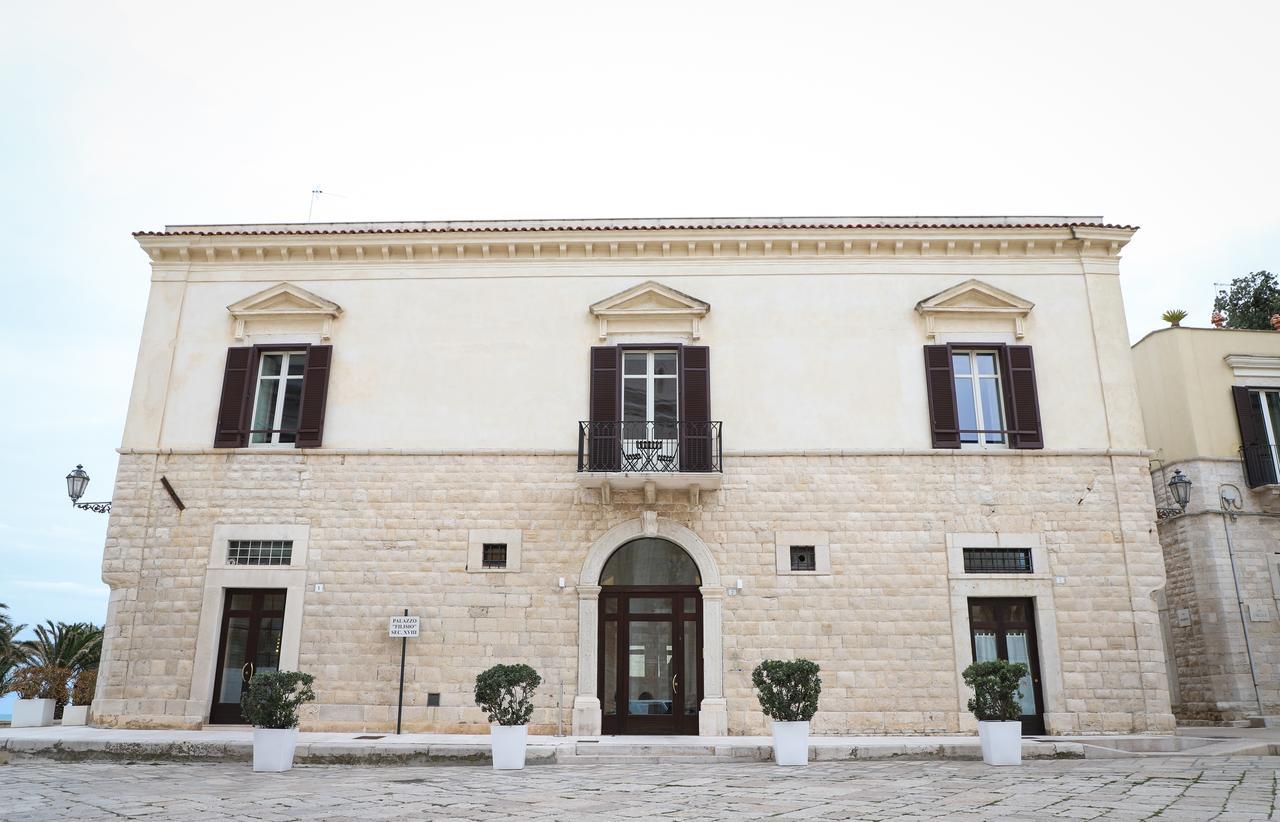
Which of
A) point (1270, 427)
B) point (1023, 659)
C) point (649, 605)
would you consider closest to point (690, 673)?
point (649, 605)

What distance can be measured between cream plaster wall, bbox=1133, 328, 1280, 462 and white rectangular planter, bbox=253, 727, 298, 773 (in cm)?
1616

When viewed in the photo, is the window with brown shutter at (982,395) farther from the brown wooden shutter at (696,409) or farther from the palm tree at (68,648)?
the palm tree at (68,648)

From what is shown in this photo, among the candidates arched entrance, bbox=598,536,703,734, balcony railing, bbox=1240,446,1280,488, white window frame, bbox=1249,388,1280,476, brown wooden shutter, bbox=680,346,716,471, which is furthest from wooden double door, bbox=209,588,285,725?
white window frame, bbox=1249,388,1280,476

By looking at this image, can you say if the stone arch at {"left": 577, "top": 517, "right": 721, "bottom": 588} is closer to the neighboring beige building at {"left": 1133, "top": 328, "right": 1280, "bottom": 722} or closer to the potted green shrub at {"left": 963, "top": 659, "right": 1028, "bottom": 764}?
the potted green shrub at {"left": 963, "top": 659, "right": 1028, "bottom": 764}

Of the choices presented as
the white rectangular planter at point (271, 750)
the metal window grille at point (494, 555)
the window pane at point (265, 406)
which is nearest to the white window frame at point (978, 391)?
the metal window grille at point (494, 555)

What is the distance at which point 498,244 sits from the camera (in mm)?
14562

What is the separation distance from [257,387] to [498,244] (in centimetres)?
459

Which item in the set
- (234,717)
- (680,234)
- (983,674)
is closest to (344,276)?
(680,234)

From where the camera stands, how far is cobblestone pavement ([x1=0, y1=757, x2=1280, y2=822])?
6688 millimetres

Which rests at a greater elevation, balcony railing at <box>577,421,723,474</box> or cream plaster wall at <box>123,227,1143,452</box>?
cream plaster wall at <box>123,227,1143,452</box>

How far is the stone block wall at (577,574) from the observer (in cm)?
1272

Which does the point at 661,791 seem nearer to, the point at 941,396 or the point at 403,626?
the point at 403,626

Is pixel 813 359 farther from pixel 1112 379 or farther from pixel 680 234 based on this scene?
pixel 1112 379

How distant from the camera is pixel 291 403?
14.3m
